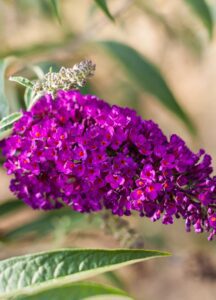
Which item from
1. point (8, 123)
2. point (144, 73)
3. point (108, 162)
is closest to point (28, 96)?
point (8, 123)

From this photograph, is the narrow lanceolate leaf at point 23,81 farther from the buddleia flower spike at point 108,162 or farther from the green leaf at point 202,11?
the green leaf at point 202,11

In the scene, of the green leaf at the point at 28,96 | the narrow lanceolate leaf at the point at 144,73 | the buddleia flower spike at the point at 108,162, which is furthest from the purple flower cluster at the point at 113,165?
the narrow lanceolate leaf at the point at 144,73

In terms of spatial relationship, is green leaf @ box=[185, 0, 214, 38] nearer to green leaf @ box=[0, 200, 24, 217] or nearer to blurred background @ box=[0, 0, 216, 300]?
blurred background @ box=[0, 0, 216, 300]

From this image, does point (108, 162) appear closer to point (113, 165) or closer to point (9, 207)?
point (113, 165)

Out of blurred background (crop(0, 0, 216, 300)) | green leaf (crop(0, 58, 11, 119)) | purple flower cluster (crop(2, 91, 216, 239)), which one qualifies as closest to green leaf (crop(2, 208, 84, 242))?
blurred background (crop(0, 0, 216, 300))

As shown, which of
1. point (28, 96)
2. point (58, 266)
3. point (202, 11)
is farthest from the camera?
point (202, 11)

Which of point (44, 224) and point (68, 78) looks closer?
point (68, 78)

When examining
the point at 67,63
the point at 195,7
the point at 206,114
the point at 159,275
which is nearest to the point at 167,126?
the point at 206,114
